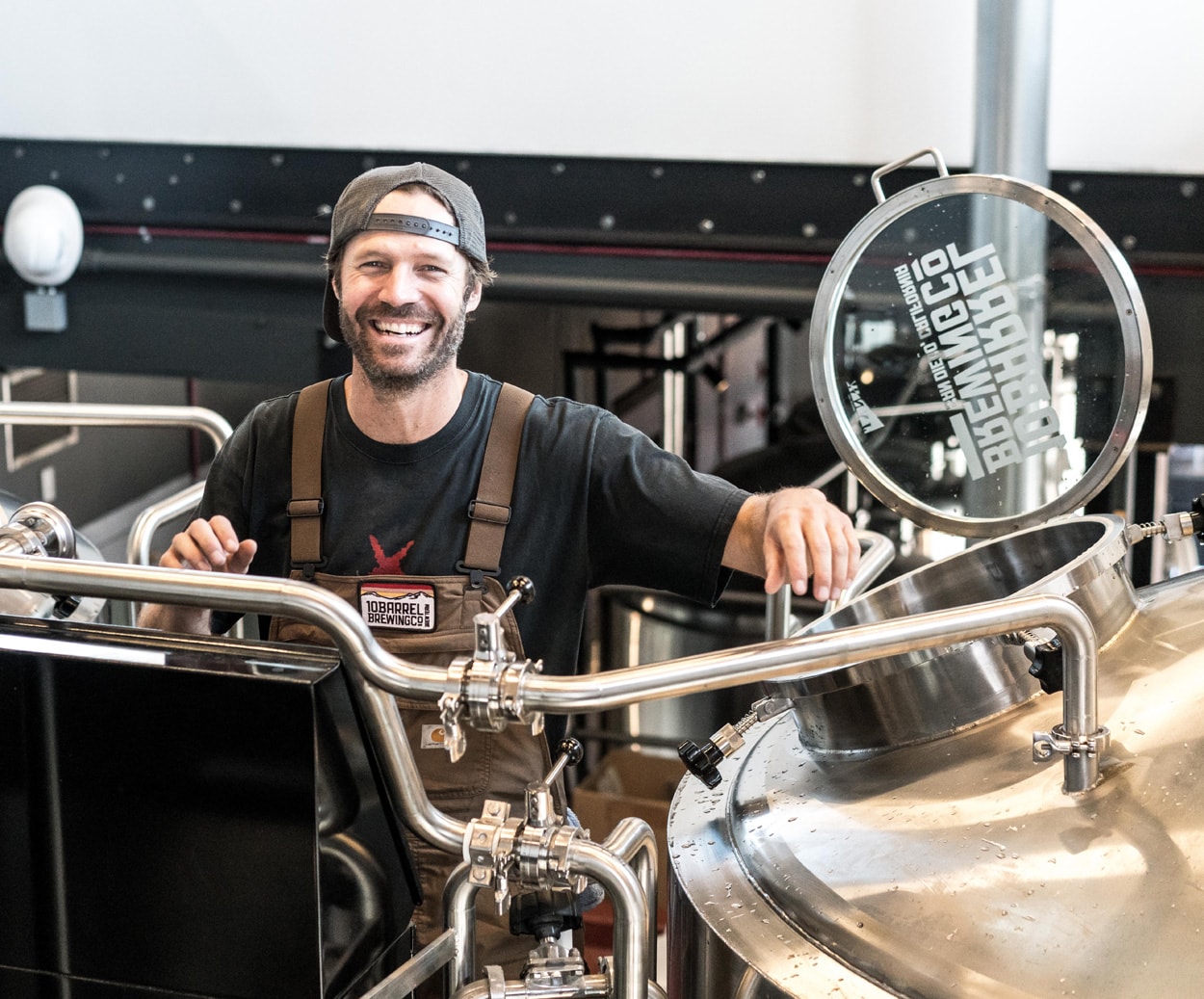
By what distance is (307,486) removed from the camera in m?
1.61

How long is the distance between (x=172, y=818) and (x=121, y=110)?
85.7 inches

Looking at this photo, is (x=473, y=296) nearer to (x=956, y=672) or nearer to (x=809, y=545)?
(x=809, y=545)

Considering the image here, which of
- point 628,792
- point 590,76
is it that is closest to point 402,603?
point 590,76

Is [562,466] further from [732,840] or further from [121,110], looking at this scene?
[121,110]

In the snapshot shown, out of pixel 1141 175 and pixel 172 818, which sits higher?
pixel 1141 175

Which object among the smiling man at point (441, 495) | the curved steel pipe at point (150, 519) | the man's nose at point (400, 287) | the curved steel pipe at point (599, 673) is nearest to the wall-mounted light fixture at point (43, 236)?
the curved steel pipe at point (150, 519)

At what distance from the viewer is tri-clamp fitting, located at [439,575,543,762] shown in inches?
38.5

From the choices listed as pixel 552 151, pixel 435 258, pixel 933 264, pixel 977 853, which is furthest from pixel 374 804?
pixel 552 151

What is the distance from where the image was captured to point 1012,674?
4.19 ft

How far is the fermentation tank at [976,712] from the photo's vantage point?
1.09 metres

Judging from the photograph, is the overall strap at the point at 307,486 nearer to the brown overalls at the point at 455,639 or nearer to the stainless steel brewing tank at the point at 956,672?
the brown overalls at the point at 455,639

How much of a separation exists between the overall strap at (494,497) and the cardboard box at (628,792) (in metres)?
1.70

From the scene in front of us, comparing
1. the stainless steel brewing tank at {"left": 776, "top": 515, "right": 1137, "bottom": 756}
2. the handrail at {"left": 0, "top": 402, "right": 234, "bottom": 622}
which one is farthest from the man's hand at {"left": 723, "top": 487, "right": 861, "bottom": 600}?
the handrail at {"left": 0, "top": 402, "right": 234, "bottom": 622}

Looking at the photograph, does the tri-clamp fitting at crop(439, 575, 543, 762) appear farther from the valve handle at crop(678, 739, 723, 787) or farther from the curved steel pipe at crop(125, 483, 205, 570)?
the curved steel pipe at crop(125, 483, 205, 570)
